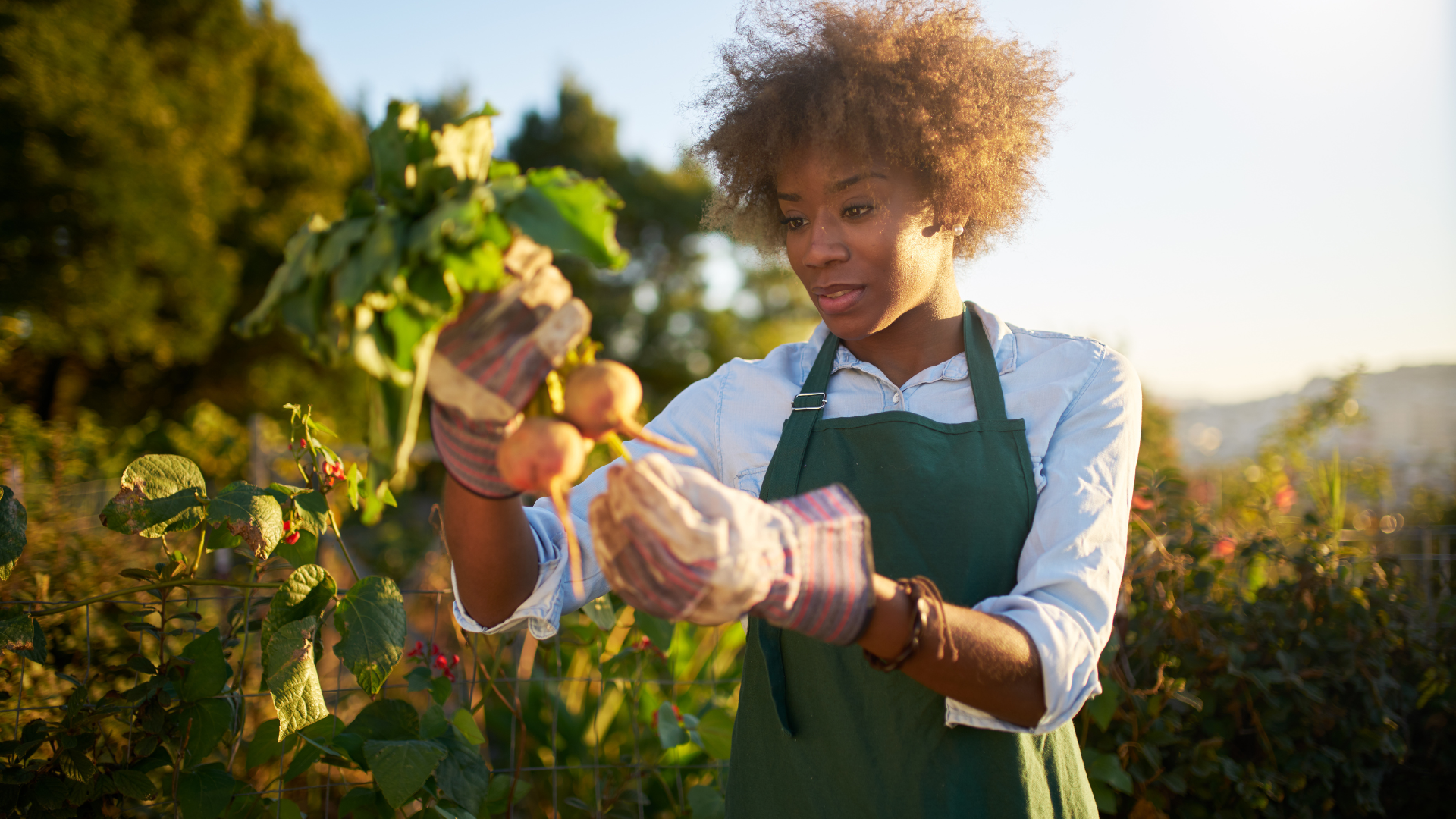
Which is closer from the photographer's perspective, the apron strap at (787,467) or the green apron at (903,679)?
the green apron at (903,679)

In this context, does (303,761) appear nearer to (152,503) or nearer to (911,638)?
(152,503)

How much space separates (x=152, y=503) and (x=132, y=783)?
0.46 meters

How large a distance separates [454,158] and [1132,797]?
2130mm

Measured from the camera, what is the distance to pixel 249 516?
1413 millimetres

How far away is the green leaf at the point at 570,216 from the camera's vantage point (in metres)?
0.83

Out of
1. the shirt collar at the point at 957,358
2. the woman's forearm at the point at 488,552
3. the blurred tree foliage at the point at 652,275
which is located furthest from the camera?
the blurred tree foliage at the point at 652,275

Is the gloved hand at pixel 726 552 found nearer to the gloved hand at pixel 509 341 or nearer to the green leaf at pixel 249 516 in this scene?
the gloved hand at pixel 509 341

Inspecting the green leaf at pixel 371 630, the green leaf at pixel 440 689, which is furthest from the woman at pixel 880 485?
the green leaf at pixel 440 689

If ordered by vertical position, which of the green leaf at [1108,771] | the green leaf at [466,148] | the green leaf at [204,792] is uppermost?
the green leaf at [466,148]

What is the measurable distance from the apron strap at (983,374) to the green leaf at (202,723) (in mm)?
1370

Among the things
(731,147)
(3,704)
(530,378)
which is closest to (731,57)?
(731,147)

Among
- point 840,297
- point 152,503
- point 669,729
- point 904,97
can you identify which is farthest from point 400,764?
point 904,97

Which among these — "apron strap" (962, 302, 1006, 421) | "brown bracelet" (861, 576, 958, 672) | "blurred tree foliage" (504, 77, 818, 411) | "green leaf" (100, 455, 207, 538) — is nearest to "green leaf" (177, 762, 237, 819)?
"green leaf" (100, 455, 207, 538)

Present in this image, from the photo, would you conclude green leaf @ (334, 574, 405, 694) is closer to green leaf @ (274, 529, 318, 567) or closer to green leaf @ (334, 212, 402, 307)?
green leaf @ (274, 529, 318, 567)
